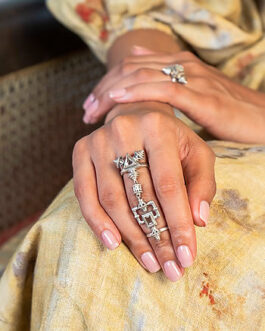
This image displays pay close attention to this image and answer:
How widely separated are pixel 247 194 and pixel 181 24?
0.39m

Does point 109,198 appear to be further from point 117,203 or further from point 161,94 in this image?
point 161,94

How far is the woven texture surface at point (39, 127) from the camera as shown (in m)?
0.84

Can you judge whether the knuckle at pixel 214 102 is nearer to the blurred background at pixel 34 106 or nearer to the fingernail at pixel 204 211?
the fingernail at pixel 204 211

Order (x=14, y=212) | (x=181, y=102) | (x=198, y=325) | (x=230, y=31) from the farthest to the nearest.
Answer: (x=14, y=212) → (x=230, y=31) → (x=181, y=102) → (x=198, y=325)

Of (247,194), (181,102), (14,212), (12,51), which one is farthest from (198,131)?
(14,212)

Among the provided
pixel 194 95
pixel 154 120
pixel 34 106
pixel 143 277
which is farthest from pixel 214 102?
pixel 34 106

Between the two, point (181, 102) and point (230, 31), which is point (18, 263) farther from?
point (230, 31)

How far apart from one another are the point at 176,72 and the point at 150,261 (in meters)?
0.25

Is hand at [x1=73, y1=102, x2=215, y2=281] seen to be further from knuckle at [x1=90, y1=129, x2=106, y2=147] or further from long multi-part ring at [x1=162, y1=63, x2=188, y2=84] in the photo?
long multi-part ring at [x1=162, y1=63, x2=188, y2=84]

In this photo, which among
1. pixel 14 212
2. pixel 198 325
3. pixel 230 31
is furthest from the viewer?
pixel 14 212

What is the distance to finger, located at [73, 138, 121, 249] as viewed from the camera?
428mm

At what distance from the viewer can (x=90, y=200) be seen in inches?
17.7

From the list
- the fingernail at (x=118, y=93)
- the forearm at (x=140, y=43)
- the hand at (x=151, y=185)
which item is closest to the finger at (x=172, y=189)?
the hand at (x=151, y=185)

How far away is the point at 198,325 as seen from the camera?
1.38 feet
